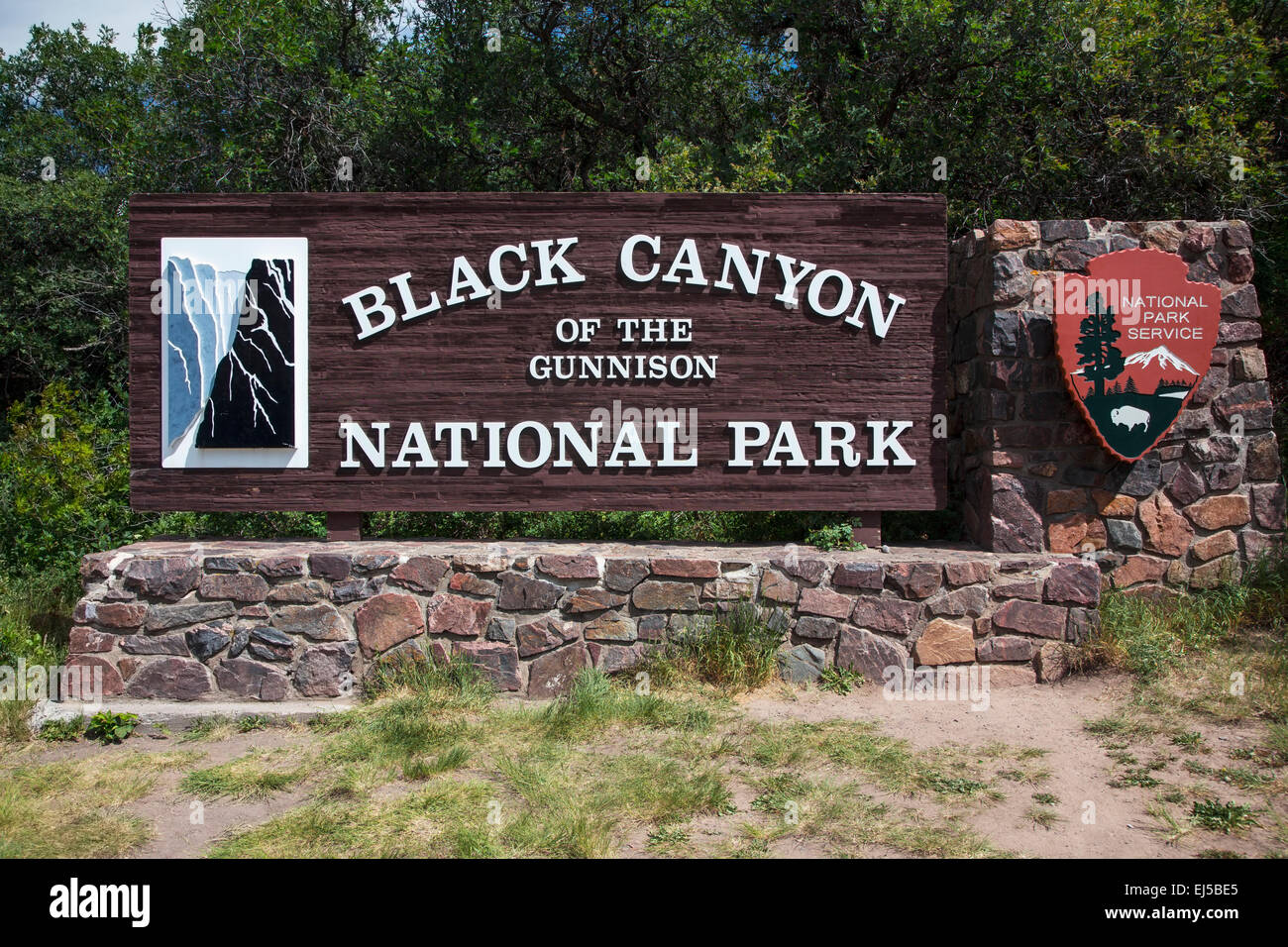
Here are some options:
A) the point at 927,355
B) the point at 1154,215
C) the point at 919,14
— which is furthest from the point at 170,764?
the point at 1154,215

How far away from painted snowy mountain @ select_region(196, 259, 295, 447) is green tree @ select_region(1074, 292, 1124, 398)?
495cm

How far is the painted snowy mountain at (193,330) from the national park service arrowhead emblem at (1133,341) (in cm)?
521

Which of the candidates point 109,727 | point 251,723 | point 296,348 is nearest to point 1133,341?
point 296,348

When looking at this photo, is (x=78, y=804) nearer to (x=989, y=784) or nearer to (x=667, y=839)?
(x=667, y=839)

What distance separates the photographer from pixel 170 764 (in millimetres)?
4766

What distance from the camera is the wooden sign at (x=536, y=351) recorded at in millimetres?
5902

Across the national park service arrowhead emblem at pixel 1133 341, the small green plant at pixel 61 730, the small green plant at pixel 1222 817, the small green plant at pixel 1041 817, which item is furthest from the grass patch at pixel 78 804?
the national park service arrowhead emblem at pixel 1133 341

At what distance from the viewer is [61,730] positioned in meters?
5.14

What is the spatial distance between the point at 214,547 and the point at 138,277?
5.86 ft

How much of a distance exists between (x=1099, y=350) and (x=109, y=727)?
619cm

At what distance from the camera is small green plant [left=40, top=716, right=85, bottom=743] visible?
5.12 metres

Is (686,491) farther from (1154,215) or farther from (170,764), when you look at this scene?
(1154,215)

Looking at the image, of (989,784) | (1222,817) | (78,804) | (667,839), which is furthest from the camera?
(989,784)

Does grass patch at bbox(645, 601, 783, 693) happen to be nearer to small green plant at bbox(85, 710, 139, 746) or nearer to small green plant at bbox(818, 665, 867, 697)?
small green plant at bbox(818, 665, 867, 697)
